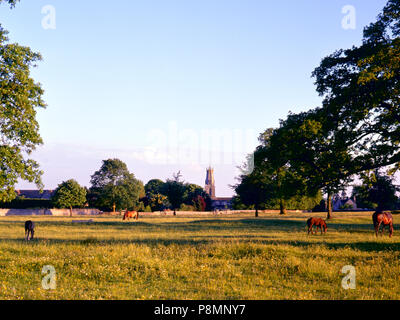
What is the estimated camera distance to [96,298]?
9.82 m

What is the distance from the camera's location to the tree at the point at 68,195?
83938 millimetres

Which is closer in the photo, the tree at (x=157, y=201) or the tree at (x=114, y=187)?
the tree at (x=114, y=187)

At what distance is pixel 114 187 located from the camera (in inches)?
3770

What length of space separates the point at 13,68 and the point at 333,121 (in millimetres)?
19615

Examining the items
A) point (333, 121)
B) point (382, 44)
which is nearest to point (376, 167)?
point (333, 121)

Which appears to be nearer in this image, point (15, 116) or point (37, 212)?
point (15, 116)

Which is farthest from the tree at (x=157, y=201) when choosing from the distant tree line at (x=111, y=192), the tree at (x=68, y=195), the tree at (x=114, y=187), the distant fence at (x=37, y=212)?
the tree at (x=68, y=195)

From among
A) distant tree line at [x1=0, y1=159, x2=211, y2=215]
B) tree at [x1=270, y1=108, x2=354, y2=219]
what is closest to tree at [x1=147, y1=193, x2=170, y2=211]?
distant tree line at [x1=0, y1=159, x2=211, y2=215]

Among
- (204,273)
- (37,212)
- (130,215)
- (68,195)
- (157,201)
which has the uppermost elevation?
(68,195)

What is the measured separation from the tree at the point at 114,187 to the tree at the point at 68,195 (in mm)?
9177

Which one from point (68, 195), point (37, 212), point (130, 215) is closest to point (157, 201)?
point (68, 195)

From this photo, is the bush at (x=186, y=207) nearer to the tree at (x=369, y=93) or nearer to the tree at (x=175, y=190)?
the tree at (x=175, y=190)

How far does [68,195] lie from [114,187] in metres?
14.4

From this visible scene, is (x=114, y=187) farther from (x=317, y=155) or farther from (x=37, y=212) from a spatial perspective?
(x=317, y=155)
